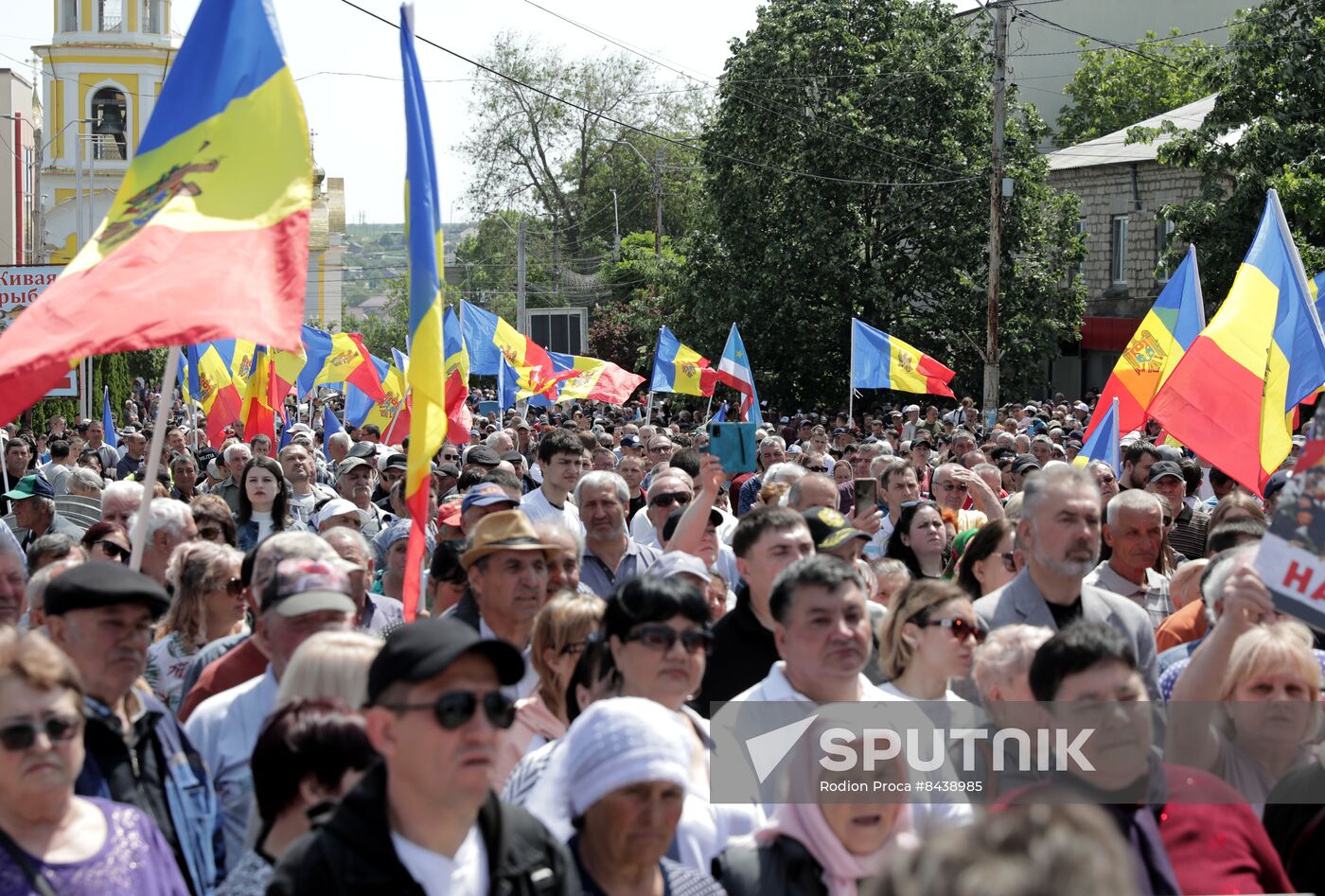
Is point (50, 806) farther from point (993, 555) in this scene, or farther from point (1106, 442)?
point (1106, 442)

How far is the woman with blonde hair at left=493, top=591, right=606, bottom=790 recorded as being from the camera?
476 centimetres

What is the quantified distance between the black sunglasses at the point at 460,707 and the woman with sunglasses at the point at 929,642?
7.17 ft

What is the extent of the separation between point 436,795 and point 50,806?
0.88m

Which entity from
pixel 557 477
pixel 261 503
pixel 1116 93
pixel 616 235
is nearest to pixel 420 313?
pixel 557 477

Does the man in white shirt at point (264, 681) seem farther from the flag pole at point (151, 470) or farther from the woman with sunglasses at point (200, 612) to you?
the woman with sunglasses at point (200, 612)

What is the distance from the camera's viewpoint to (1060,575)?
6.07 meters

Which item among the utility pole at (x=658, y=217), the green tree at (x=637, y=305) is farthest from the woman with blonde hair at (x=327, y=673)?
the utility pole at (x=658, y=217)

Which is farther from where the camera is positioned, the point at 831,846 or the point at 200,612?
the point at 200,612

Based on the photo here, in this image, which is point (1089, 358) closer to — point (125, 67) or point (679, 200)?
point (679, 200)

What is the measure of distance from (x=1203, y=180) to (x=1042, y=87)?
28110mm

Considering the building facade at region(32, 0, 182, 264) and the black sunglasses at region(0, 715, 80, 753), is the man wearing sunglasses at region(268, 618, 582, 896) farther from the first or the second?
the building facade at region(32, 0, 182, 264)

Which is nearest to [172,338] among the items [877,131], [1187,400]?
[1187,400]

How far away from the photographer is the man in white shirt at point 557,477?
9703 millimetres

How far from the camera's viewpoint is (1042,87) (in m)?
59.5
